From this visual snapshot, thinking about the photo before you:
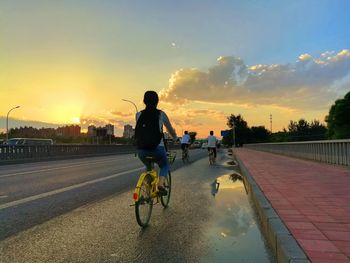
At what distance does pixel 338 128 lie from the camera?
61.4 meters

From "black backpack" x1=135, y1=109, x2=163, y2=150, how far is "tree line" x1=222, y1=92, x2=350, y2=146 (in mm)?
30263

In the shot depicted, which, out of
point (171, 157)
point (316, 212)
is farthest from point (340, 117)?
point (316, 212)

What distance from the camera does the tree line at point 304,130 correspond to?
5499 cm

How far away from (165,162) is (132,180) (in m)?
7.04

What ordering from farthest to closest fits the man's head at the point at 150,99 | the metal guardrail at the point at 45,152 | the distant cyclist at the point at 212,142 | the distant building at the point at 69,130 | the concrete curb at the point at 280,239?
the distant building at the point at 69,130
the metal guardrail at the point at 45,152
the distant cyclist at the point at 212,142
the man's head at the point at 150,99
the concrete curb at the point at 280,239

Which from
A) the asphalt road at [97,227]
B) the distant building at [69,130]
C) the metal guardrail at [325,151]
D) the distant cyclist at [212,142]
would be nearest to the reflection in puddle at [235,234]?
the asphalt road at [97,227]

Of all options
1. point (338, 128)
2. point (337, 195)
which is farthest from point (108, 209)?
point (338, 128)

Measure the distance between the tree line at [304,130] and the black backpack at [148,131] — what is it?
99.3ft

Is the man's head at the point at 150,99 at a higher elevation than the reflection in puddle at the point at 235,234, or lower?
higher

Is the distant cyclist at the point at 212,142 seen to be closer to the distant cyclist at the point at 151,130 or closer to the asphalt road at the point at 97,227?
the asphalt road at the point at 97,227

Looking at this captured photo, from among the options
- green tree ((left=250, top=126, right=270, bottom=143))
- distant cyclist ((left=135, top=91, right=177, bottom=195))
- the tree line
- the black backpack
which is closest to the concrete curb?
distant cyclist ((left=135, top=91, right=177, bottom=195))

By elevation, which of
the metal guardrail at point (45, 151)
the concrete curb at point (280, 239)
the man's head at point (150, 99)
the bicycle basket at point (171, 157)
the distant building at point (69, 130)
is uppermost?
the distant building at point (69, 130)

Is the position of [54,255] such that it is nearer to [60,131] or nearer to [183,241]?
[183,241]

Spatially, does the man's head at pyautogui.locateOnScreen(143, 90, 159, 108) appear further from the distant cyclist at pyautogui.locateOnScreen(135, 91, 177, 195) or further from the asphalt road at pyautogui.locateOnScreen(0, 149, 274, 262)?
the asphalt road at pyautogui.locateOnScreen(0, 149, 274, 262)
